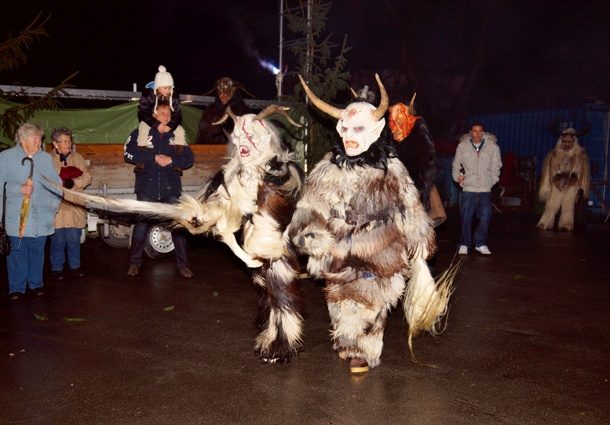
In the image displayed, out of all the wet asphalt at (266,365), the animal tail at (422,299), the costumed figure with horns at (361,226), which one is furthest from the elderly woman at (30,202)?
the animal tail at (422,299)

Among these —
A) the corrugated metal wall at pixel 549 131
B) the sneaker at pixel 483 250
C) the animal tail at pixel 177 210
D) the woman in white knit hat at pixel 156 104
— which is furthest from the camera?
the corrugated metal wall at pixel 549 131

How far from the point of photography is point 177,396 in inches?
176

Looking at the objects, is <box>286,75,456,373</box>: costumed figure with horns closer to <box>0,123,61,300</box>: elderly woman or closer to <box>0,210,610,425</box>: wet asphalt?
<box>0,210,610,425</box>: wet asphalt

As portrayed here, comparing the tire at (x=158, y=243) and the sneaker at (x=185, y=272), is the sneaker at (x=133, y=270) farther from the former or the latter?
the tire at (x=158, y=243)

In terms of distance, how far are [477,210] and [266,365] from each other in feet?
20.1

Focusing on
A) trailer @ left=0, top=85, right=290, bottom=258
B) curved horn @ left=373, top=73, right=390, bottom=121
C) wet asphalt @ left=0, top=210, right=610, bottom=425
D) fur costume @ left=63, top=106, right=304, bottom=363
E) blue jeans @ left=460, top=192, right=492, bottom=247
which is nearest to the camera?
wet asphalt @ left=0, top=210, right=610, bottom=425

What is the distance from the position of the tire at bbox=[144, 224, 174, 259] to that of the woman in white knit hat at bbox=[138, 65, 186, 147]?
1.89m

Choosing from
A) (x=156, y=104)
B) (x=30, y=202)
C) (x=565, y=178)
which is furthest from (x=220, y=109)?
(x=565, y=178)

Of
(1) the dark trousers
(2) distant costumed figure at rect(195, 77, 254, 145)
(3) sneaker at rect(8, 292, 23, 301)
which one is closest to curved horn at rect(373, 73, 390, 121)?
(1) the dark trousers

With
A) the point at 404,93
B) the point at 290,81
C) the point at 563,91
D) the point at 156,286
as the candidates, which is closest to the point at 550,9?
the point at 563,91

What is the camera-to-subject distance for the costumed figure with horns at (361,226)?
4664 mm

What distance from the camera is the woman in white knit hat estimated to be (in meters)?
7.50

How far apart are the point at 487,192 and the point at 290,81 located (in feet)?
20.6

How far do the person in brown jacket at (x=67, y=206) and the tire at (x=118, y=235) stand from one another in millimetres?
1663
